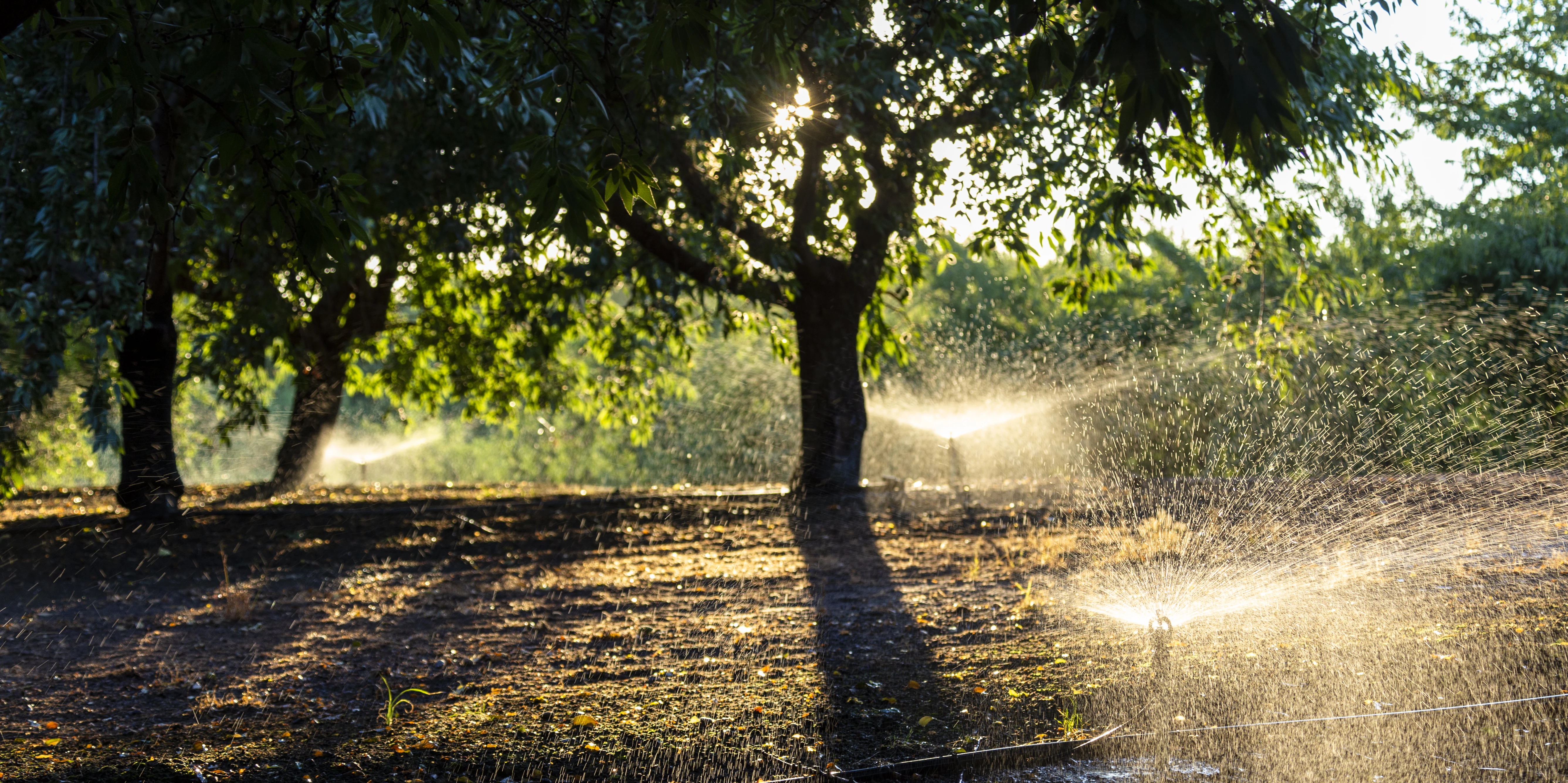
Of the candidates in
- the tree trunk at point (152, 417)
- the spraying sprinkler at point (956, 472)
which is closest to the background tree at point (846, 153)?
the spraying sprinkler at point (956, 472)

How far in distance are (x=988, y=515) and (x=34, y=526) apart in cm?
746

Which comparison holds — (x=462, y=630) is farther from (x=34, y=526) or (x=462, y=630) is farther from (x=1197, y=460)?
(x=1197, y=460)

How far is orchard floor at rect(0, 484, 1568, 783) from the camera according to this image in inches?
151

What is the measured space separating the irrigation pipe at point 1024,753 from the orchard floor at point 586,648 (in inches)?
2.8

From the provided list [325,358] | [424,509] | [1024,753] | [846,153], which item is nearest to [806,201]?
[846,153]

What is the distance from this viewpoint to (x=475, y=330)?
49.5 ft

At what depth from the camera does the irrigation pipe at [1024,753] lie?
11.6ft

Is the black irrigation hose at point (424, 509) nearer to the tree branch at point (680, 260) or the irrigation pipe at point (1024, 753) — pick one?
the tree branch at point (680, 260)

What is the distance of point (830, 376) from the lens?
11133 mm

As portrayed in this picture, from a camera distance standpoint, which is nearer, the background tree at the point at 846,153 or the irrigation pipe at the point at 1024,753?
the irrigation pipe at the point at 1024,753

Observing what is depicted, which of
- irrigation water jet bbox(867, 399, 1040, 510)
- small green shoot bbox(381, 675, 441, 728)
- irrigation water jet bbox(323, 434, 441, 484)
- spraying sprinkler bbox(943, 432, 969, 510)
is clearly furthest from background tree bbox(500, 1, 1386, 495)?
irrigation water jet bbox(323, 434, 441, 484)

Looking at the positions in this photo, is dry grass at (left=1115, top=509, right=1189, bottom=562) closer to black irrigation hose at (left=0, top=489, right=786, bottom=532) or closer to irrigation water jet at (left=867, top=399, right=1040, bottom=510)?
black irrigation hose at (left=0, top=489, right=786, bottom=532)

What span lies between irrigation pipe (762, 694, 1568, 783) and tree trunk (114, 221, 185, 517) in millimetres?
7593

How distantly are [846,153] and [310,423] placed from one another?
8337mm
